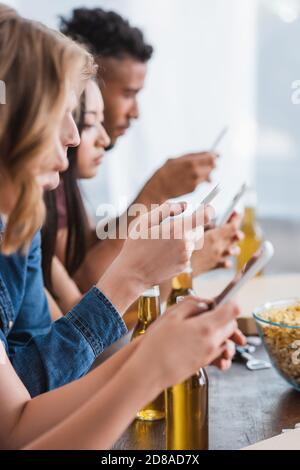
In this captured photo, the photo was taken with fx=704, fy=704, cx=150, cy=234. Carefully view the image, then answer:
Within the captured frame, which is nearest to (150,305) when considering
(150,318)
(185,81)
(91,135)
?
(150,318)

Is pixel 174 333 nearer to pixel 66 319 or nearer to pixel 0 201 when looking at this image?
pixel 0 201

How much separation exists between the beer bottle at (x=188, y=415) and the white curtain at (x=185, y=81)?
352 centimetres

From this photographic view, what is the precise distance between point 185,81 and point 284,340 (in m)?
3.52

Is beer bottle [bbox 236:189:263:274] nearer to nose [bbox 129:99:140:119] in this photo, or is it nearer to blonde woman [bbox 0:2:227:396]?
nose [bbox 129:99:140:119]

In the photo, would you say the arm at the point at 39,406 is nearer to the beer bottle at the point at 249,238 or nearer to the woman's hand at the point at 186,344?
the woman's hand at the point at 186,344

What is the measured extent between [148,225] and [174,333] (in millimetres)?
328

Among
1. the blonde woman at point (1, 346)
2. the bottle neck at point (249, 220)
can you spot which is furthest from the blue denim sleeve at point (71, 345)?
the bottle neck at point (249, 220)

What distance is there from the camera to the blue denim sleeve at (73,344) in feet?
3.50

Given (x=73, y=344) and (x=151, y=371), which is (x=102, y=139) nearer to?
(x=73, y=344)

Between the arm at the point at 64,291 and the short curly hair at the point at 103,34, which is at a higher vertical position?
the short curly hair at the point at 103,34

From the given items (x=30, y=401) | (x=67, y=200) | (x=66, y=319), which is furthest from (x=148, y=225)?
(x=67, y=200)

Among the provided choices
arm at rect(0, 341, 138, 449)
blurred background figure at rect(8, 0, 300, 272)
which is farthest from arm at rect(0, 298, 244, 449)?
blurred background figure at rect(8, 0, 300, 272)

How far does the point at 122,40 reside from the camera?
209 centimetres

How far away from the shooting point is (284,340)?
112 cm
